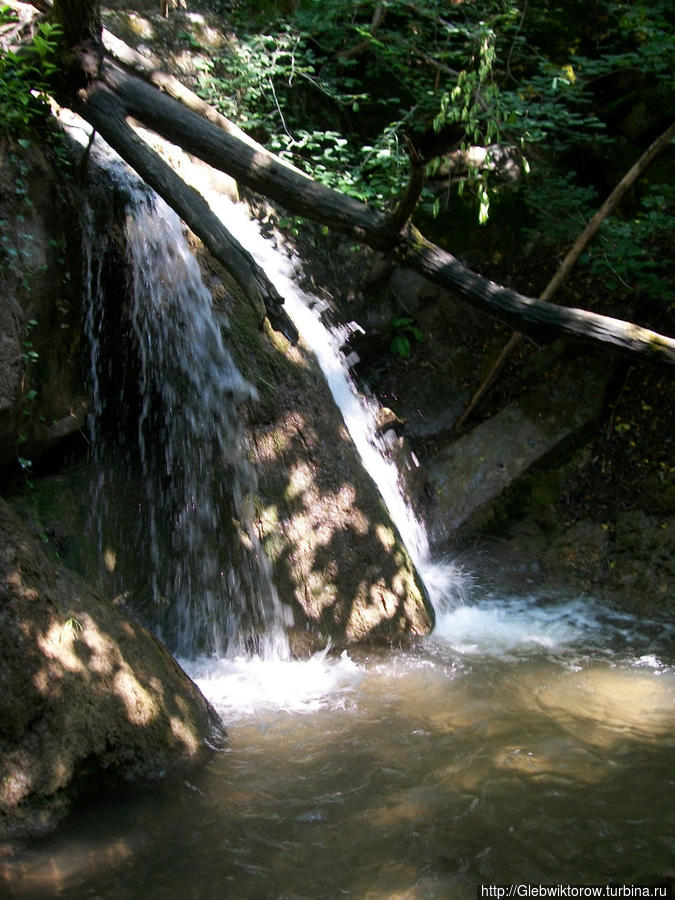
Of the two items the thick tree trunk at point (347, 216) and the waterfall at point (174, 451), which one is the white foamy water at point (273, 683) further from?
the thick tree trunk at point (347, 216)

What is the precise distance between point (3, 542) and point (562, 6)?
27.6 feet

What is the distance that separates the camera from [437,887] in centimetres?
244

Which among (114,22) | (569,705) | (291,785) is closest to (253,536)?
(291,785)

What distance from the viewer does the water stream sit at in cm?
250

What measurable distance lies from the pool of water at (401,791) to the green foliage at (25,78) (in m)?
3.44

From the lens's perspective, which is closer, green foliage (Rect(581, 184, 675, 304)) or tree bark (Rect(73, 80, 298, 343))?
tree bark (Rect(73, 80, 298, 343))

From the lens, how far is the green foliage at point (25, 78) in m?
4.18

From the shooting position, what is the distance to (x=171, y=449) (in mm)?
4867

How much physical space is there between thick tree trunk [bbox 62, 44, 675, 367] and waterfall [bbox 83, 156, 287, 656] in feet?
2.28

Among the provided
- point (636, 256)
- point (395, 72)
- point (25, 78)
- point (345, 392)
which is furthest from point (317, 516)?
point (395, 72)

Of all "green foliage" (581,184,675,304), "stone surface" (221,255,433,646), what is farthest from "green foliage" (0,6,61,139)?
"green foliage" (581,184,675,304)

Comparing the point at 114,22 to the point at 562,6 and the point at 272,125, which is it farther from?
the point at 562,6

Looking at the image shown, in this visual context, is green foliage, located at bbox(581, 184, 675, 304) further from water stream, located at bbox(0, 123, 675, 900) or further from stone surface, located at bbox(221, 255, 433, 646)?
water stream, located at bbox(0, 123, 675, 900)

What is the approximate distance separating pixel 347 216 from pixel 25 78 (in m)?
2.20
